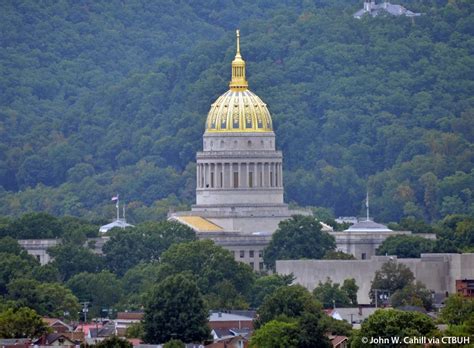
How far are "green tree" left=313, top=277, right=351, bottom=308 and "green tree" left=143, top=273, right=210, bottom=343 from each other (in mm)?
14684

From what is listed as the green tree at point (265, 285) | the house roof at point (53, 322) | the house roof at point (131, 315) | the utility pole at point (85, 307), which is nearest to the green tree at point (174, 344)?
the house roof at point (53, 322)

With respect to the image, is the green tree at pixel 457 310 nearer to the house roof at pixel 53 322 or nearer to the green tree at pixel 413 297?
the green tree at pixel 413 297

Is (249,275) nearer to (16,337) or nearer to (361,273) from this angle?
(361,273)

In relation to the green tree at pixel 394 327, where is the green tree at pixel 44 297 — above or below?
above

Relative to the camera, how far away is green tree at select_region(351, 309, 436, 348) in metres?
135

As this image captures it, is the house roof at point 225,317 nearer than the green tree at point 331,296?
Yes

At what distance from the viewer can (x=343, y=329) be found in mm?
146875

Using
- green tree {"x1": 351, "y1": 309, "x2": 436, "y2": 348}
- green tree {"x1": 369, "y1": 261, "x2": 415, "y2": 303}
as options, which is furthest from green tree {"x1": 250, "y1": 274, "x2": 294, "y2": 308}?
green tree {"x1": 351, "y1": 309, "x2": 436, "y2": 348}

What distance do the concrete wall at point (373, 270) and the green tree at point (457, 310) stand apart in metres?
23.5

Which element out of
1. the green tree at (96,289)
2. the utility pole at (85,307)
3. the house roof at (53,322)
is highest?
the green tree at (96,289)

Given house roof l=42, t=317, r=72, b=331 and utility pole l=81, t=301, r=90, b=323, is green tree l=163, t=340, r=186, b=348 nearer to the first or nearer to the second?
house roof l=42, t=317, r=72, b=331

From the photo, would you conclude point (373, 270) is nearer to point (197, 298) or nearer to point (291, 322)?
point (197, 298)

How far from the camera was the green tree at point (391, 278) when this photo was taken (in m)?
180

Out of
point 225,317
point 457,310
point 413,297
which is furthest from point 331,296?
point 457,310
